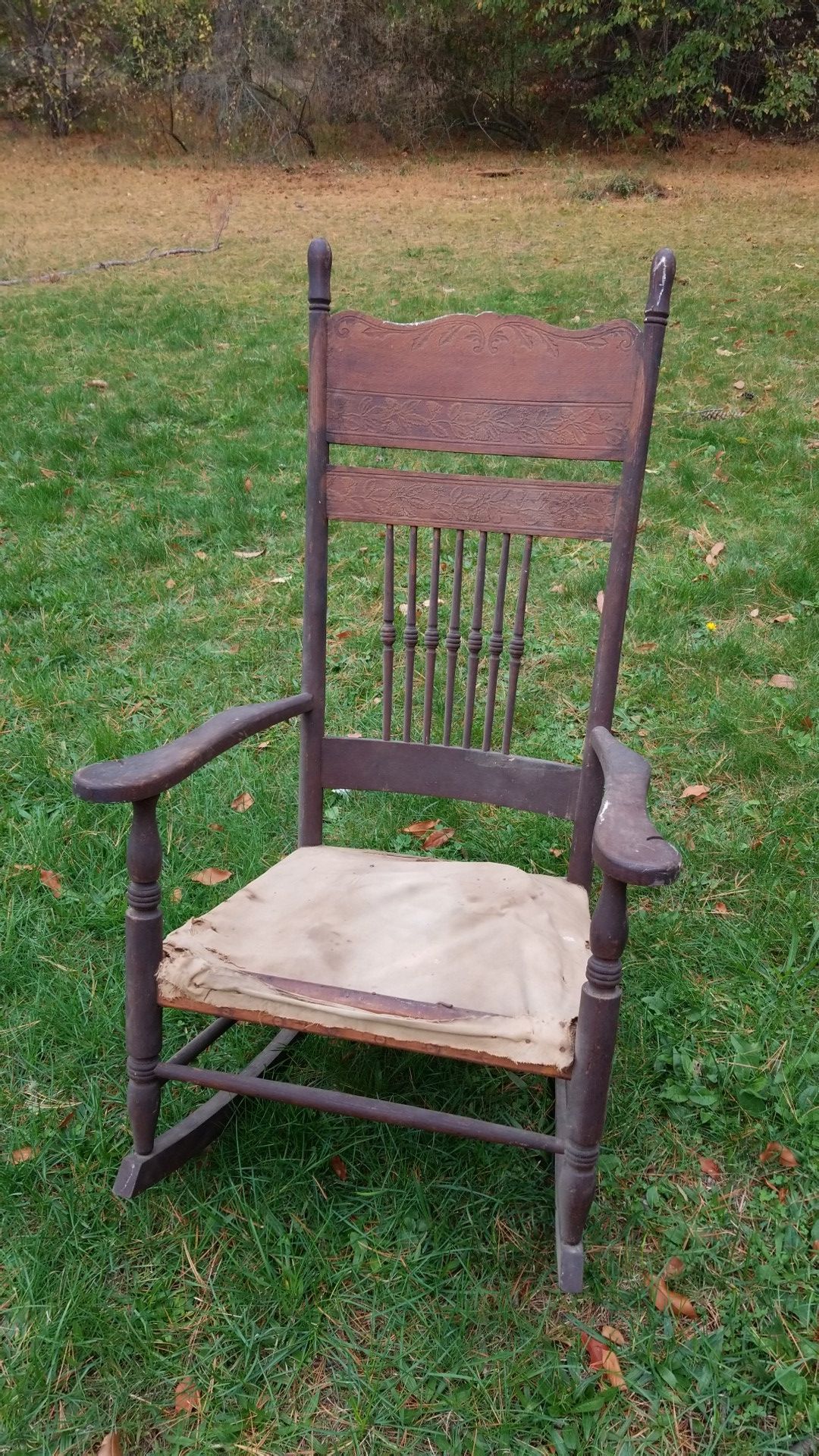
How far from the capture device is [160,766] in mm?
1441

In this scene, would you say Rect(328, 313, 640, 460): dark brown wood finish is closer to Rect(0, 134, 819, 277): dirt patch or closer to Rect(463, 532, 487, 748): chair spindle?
Rect(463, 532, 487, 748): chair spindle

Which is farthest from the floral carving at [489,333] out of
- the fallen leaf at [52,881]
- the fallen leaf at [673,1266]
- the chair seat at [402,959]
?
the fallen leaf at [673,1266]

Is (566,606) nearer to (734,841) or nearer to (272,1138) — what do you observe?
(734,841)

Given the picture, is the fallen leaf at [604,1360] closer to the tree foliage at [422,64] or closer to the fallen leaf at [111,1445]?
the fallen leaf at [111,1445]

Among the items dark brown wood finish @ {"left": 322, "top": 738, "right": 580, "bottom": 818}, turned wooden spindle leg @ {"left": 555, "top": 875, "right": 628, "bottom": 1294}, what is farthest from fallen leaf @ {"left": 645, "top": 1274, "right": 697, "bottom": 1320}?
dark brown wood finish @ {"left": 322, "top": 738, "right": 580, "bottom": 818}

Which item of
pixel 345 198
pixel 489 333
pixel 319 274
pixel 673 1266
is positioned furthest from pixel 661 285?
pixel 345 198

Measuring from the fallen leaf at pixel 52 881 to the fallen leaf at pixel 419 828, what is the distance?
86cm

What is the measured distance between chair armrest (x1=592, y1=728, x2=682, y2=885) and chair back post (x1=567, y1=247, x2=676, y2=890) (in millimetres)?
338

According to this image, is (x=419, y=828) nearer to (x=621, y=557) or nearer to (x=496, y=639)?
(x=496, y=639)

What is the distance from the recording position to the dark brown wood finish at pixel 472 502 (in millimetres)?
1795

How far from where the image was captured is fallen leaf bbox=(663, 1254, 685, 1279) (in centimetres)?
158

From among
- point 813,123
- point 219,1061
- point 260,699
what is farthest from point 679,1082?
point 813,123

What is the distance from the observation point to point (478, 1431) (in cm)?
136

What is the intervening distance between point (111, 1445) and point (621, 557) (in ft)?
5.17
